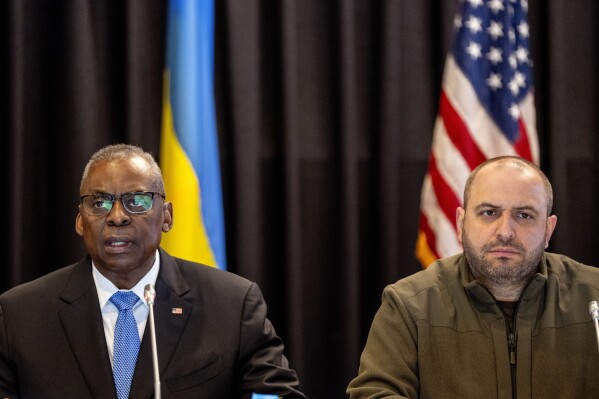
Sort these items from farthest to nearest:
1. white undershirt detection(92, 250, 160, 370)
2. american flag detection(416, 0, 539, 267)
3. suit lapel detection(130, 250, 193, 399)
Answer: american flag detection(416, 0, 539, 267), white undershirt detection(92, 250, 160, 370), suit lapel detection(130, 250, 193, 399)

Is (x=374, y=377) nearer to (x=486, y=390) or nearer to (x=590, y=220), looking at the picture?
(x=486, y=390)

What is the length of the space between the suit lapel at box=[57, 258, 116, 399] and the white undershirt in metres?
0.03

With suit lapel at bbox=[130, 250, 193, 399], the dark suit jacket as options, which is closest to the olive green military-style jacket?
the dark suit jacket

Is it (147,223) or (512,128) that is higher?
(512,128)

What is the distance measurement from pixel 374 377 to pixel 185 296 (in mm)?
677

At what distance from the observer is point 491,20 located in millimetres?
3939

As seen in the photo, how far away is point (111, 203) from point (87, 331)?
41cm

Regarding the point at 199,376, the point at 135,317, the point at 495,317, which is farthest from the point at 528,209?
the point at 135,317

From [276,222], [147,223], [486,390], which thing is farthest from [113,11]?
[486,390]

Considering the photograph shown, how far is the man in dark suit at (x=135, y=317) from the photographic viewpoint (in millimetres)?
2627

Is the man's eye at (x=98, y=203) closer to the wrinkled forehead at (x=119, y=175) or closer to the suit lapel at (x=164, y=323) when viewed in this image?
the wrinkled forehead at (x=119, y=175)

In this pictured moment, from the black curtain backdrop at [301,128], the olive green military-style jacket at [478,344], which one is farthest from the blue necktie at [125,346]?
the black curtain backdrop at [301,128]

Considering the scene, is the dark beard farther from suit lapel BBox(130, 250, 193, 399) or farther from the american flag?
the american flag

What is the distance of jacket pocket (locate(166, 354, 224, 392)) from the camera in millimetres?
2631
